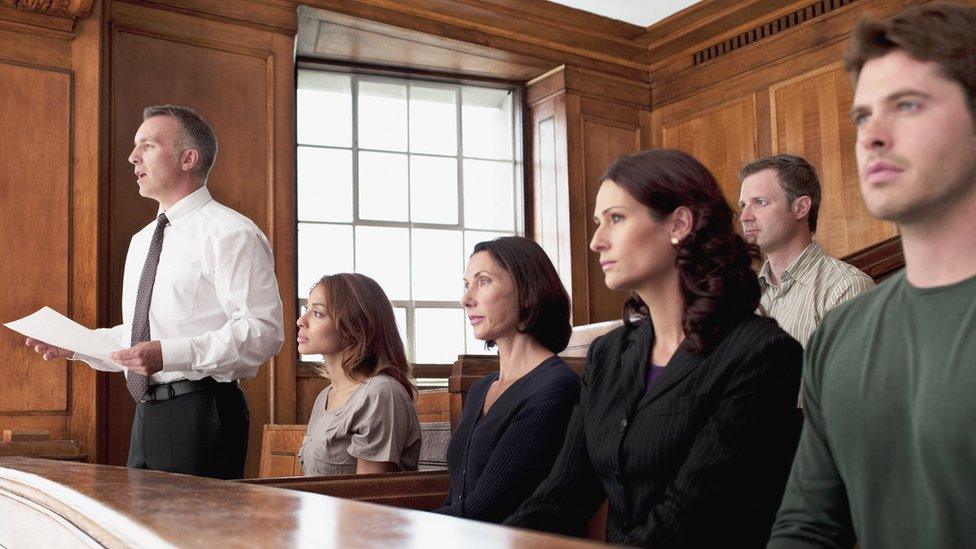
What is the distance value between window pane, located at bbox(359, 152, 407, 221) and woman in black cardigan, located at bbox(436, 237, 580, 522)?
12.9 ft

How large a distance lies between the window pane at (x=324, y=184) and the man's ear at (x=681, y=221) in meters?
4.60

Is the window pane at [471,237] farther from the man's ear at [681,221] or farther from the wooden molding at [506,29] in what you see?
the man's ear at [681,221]

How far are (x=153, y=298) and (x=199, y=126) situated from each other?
21.7 inches

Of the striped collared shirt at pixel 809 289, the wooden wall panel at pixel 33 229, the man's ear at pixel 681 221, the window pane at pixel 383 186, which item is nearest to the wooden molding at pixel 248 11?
the wooden wall panel at pixel 33 229

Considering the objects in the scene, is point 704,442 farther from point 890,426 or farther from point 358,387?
point 358,387

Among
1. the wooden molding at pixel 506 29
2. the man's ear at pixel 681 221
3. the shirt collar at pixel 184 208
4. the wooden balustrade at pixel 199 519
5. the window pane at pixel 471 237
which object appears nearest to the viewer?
the wooden balustrade at pixel 199 519

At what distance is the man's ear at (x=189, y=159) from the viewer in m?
3.02

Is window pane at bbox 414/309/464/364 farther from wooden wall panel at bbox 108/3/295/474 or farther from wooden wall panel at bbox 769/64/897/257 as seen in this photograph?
wooden wall panel at bbox 769/64/897/257

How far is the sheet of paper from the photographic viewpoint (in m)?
2.76

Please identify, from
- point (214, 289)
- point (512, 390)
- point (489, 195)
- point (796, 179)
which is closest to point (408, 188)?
point (489, 195)

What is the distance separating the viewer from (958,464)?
3.75 ft

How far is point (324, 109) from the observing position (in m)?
6.46

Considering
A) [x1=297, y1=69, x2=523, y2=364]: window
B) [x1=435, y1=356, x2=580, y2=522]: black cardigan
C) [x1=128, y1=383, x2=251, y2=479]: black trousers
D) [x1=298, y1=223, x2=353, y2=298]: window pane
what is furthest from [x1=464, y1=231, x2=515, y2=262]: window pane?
[x1=435, y1=356, x2=580, y2=522]: black cardigan

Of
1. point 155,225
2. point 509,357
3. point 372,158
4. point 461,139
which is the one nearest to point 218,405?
point 155,225
